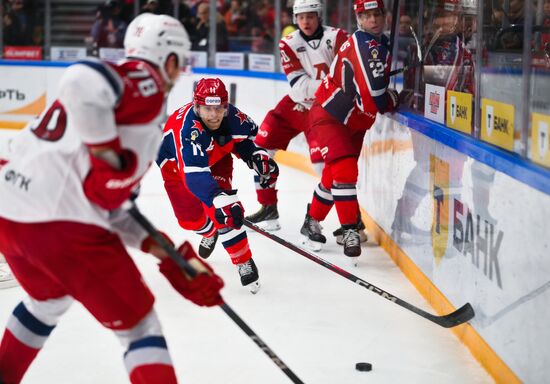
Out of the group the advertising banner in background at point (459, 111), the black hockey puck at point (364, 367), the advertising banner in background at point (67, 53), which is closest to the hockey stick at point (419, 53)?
the advertising banner in background at point (459, 111)

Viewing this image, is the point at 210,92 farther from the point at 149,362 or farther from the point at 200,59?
the point at 200,59

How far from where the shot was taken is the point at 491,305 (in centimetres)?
316

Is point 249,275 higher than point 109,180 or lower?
lower

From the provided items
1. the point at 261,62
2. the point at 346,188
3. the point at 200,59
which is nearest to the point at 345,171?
the point at 346,188

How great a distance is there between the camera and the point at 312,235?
5.14m

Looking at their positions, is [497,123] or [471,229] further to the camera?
[471,229]

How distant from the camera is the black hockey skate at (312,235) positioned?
510 cm

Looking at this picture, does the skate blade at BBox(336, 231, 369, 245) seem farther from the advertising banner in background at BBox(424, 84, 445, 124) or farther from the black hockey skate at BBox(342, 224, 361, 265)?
the advertising banner in background at BBox(424, 84, 445, 124)

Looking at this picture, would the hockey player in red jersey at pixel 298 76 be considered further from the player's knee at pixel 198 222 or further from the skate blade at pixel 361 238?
the player's knee at pixel 198 222

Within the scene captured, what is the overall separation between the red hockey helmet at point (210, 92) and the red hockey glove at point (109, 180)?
1.83 metres

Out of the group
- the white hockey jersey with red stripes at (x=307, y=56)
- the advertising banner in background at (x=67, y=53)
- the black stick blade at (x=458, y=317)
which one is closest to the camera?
the black stick blade at (x=458, y=317)

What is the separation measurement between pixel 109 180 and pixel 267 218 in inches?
133

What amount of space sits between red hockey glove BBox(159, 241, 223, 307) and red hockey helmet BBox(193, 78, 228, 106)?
1628 mm

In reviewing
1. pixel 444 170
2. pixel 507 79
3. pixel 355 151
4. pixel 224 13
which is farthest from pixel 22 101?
pixel 507 79
